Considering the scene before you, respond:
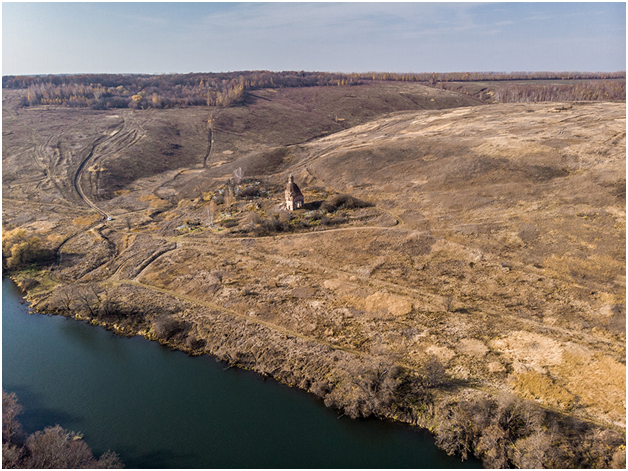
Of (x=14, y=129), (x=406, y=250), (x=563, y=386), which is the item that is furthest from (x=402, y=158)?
(x=14, y=129)

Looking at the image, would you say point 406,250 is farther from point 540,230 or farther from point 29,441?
point 29,441

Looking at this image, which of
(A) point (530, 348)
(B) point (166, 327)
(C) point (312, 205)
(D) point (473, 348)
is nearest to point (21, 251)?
(B) point (166, 327)

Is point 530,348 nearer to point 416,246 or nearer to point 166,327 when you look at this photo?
point 416,246

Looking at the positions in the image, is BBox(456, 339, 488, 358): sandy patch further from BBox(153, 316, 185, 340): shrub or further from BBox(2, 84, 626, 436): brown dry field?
BBox(153, 316, 185, 340): shrub

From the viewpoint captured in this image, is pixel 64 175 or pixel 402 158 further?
pixel 64 175

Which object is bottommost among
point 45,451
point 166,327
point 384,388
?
point 45,451
